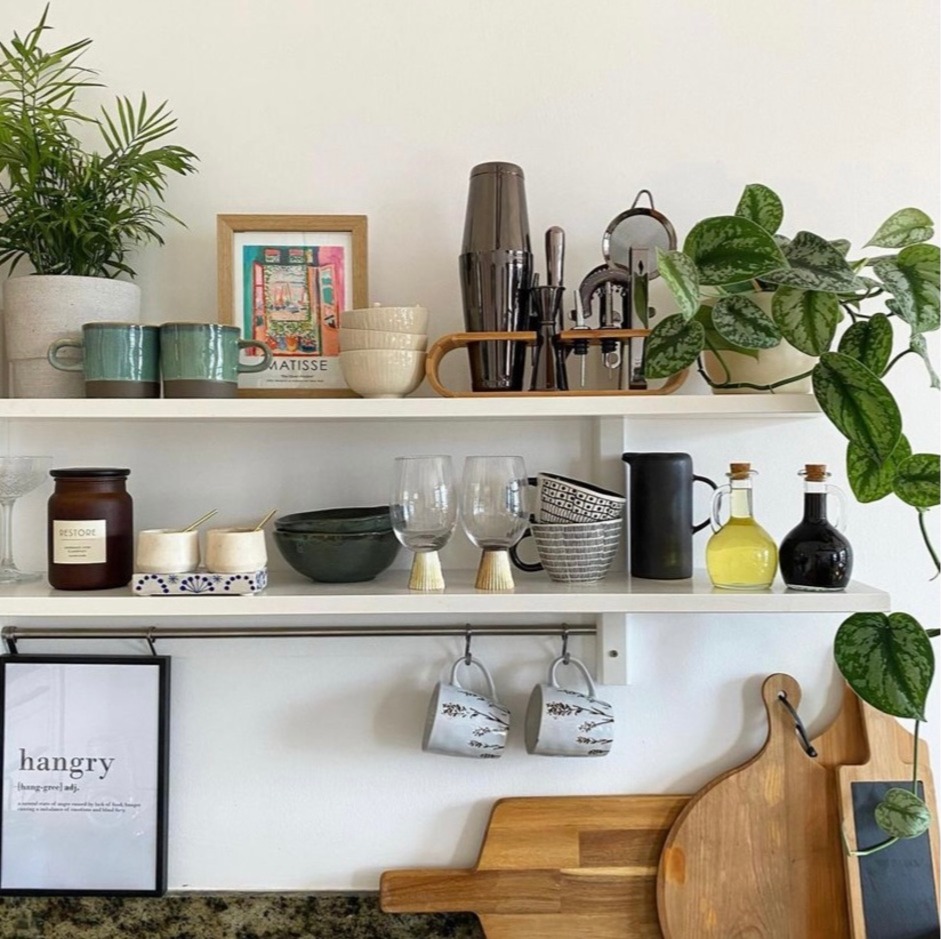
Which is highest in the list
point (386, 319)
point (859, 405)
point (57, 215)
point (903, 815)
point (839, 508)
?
point (57, 215)

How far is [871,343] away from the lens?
3.15 feet

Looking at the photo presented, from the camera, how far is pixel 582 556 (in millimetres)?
1037

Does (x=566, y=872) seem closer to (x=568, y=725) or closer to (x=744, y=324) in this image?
(x=568, y=725)

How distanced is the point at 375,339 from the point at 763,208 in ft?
1.55

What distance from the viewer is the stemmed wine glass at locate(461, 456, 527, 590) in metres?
1.02

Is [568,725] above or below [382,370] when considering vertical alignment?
below

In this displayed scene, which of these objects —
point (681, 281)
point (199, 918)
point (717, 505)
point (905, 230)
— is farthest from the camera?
point (199, 918)

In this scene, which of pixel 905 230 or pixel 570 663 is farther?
pixel 570 663

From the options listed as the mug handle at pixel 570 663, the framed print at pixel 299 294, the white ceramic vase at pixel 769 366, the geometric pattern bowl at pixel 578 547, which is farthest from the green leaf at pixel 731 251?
the mug handle at pixel 570 663

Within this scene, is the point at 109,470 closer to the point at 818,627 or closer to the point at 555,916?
the point at 555,916

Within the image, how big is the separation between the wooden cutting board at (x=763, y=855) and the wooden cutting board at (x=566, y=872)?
0.03m

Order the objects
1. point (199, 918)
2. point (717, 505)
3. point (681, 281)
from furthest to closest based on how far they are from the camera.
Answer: point (199, 918) < point (717, 505) < point (681, 281)

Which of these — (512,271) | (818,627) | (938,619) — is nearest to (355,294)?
(512,271)

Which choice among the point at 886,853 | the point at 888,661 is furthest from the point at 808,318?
the point at 886,853
